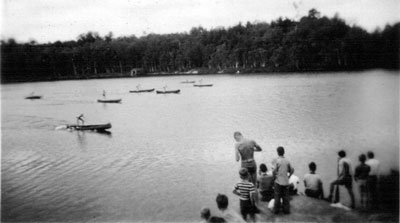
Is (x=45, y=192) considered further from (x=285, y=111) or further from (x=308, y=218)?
(x=285, y=111)

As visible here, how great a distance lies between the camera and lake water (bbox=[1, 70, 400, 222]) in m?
15.3

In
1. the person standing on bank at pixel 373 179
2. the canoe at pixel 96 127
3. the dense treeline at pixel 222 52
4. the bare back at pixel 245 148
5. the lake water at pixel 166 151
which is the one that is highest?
the dense treeline at pixel 222 52

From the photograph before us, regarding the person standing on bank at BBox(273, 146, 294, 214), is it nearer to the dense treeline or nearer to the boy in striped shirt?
the boy in striped shirt

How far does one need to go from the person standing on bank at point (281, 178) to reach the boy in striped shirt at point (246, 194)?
80cm

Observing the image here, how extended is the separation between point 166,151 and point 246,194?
15757mm

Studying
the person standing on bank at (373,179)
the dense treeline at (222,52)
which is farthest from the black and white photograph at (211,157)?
the dense treeline at (222,52)

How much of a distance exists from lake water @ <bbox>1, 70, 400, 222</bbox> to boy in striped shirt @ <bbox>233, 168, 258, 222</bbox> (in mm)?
4159

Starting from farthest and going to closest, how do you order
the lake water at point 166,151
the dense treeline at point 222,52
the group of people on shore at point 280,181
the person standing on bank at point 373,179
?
the dense treeline at point 222,52 < the lake water at point 166,151 < the person standing on bank at point 373,179 < the group of people on shore at point 280,181

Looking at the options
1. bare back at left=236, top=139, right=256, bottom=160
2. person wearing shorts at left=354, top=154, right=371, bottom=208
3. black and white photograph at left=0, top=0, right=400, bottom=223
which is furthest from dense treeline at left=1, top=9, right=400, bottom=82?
bare back at left=236, top=139, right=256, bottom=160

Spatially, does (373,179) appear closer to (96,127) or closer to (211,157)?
(211,157)

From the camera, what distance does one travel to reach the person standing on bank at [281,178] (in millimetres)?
9453

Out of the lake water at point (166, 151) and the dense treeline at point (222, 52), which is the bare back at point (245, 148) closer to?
the lake water at point (166, 151)

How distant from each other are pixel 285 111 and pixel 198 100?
18.8 meters

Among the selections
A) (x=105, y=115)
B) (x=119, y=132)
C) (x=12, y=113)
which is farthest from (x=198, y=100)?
(x=12, y=113)
